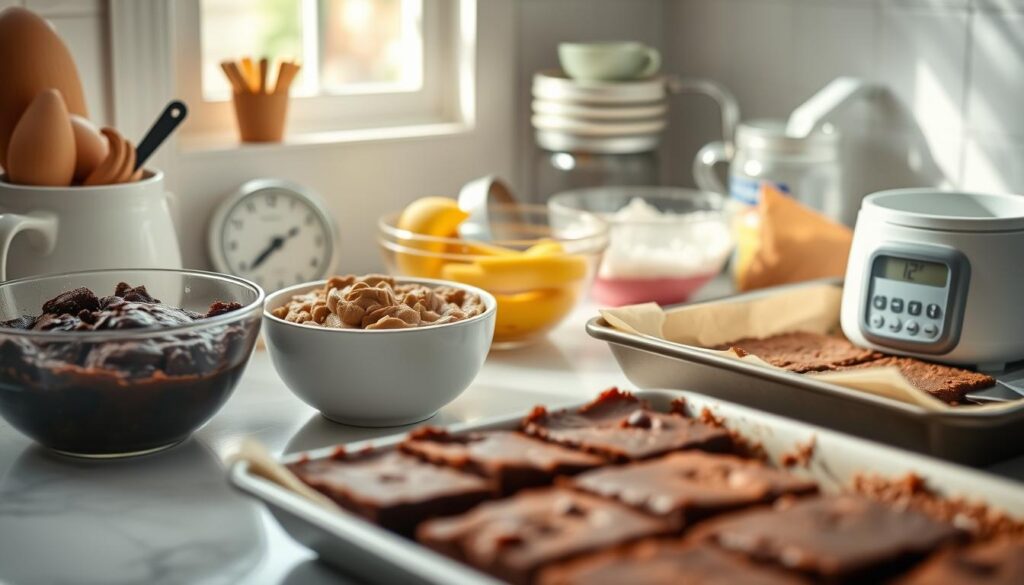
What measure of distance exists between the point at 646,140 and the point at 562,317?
16.6 inches

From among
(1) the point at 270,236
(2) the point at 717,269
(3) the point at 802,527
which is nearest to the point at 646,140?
(2) the point at 717,269

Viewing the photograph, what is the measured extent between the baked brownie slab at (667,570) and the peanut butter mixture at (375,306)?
1.41 ft

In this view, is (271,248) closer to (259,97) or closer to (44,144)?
(259,97)

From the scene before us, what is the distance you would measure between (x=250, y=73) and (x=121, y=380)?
682mm

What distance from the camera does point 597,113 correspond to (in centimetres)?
166

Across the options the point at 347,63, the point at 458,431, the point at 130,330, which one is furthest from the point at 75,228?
the point at 347,63

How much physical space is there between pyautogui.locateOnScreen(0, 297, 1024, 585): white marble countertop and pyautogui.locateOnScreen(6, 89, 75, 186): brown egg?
0.88 feet

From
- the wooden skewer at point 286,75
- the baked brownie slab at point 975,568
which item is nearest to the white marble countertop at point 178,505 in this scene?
the baked brownie slab at point 975,568

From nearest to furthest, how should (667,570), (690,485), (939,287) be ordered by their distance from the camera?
(667,570)
(690,485)
(939,287)

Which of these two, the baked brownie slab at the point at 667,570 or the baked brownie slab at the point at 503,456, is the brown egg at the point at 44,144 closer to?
the baked brownie slab at the point at 503,456

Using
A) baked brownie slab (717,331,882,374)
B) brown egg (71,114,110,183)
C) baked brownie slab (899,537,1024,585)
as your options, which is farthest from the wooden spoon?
baked brownie slab (899,537,1024,585)

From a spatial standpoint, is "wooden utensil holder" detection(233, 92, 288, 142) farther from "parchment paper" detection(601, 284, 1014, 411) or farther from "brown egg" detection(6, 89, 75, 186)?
"parchment paper" detection(601, 284, 1014, 411)

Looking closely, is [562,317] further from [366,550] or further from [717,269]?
[366,550]

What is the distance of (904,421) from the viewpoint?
0.93m
